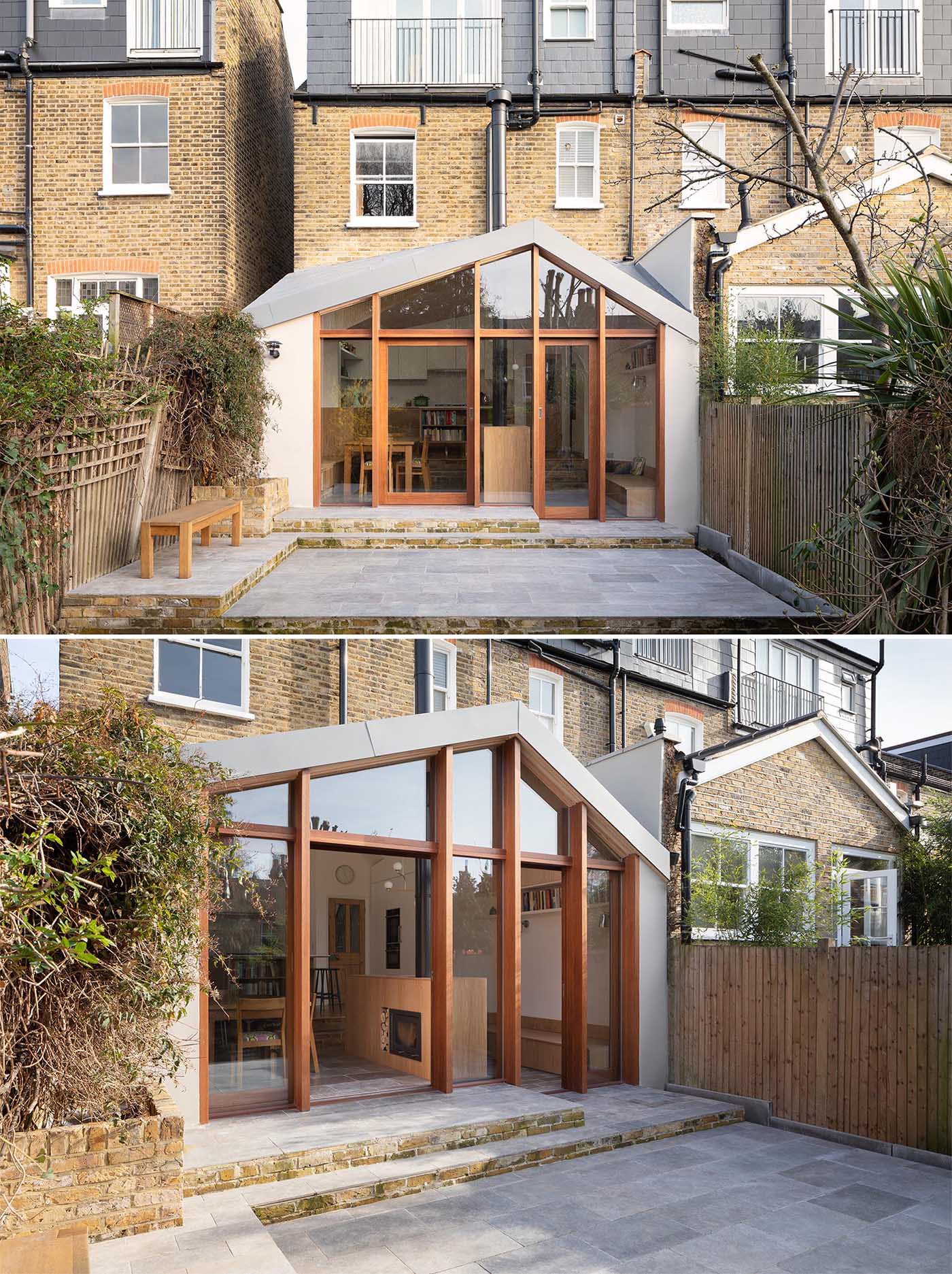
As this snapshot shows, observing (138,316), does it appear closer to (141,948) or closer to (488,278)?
(488,278)

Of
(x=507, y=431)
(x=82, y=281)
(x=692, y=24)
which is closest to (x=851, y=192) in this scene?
(x=692, y=24)

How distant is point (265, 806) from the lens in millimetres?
8898

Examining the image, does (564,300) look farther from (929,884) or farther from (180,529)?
(929,884)

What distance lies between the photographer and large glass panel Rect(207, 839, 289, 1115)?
8.30m

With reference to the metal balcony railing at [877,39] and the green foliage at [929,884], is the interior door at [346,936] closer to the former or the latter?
the green foliage at [929,884]

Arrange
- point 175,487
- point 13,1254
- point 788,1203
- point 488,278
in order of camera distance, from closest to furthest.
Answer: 1. point 13,1254
2. point 788,1203
3. point 175,487
4. point 488,278

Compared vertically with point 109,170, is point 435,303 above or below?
below

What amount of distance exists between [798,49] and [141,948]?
18.1 metres

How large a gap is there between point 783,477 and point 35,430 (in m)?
6.61

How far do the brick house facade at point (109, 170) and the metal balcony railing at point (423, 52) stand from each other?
80.3 inches

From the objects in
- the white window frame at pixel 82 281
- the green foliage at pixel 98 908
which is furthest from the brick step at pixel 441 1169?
the white window frame at pixel 82 281

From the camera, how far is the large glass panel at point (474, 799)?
10020 millimetres

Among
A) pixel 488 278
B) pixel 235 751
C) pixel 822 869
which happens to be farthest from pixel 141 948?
pixel 488 278

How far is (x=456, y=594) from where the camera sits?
933cm
